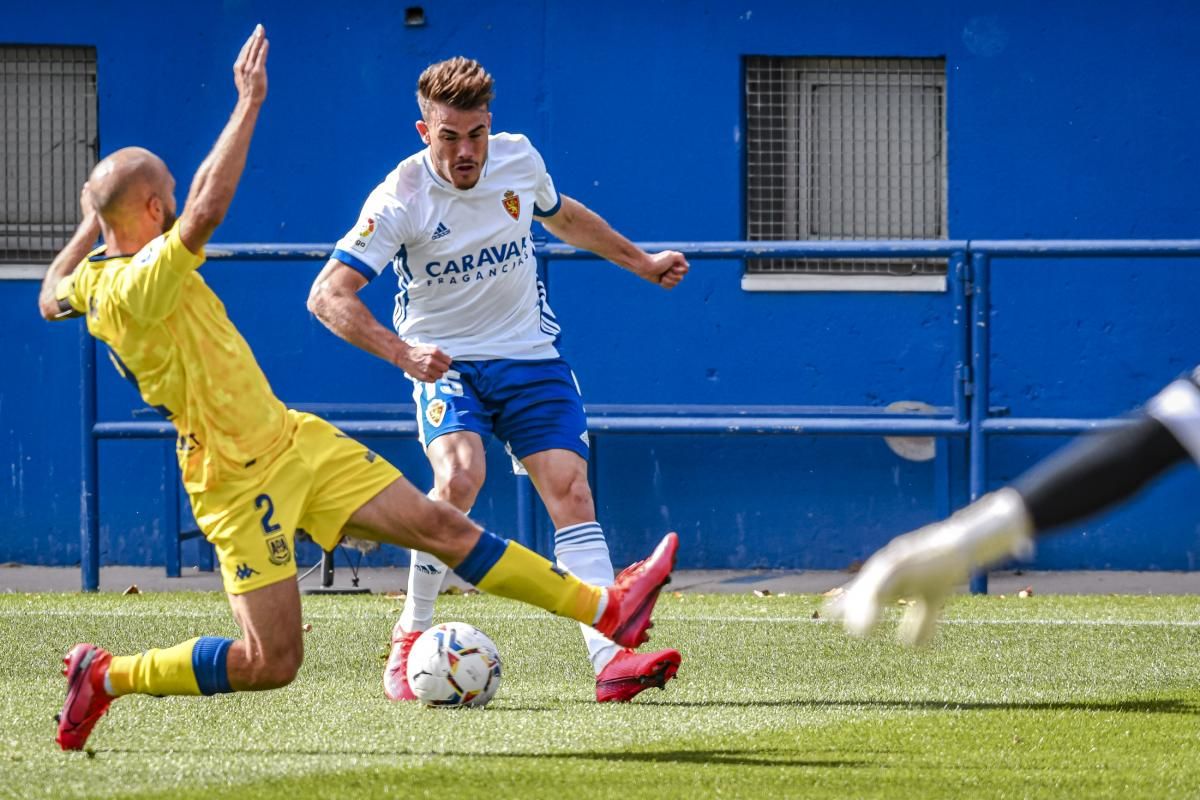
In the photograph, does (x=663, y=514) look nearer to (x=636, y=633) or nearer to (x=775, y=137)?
(x=775, y=137)

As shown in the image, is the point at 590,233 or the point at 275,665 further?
the point at 590,233

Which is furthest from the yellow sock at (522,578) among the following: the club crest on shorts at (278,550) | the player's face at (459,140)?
the player's face at (459,140)

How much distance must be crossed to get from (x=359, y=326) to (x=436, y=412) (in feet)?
1.61

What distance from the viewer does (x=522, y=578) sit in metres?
5.48

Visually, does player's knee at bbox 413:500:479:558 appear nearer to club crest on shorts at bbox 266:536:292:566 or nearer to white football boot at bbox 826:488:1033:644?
club crest on shorts at bbox 266:536:292:566

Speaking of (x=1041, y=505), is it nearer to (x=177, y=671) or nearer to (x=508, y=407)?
(x=177, y=671)

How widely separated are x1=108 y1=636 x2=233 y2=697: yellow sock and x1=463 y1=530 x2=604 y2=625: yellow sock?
67cm

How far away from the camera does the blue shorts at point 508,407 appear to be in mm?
6680

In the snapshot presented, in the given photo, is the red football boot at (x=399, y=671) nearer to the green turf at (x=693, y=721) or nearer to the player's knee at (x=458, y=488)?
the green turf at (x=693, y=721)

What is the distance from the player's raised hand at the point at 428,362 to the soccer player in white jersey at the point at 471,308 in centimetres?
48

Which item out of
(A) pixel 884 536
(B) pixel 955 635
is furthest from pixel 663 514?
(B) pixel 955 635

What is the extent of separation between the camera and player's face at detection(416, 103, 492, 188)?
21.4 feet

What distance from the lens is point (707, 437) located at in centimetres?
1172

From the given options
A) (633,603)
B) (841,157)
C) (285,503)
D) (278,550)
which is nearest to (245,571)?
(278,550)
